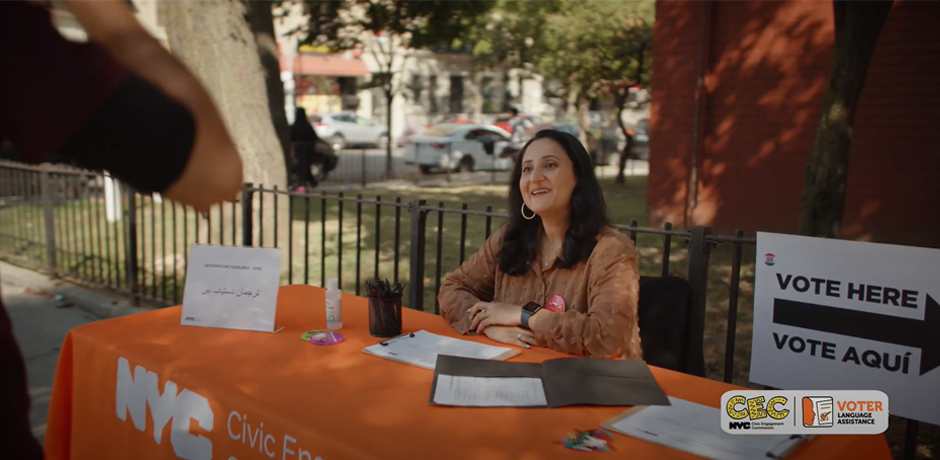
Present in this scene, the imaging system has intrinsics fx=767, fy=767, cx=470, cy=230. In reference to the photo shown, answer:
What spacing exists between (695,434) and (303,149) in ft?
50.5

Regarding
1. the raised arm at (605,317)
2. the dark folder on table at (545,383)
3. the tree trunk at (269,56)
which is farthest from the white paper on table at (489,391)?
the tree trunk at (269,56)

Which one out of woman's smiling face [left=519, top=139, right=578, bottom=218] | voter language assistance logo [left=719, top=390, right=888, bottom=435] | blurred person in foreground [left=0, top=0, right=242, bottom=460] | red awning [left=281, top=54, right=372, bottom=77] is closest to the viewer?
blurred person in foreground [left=0, top=0, right=242, bottom=460]

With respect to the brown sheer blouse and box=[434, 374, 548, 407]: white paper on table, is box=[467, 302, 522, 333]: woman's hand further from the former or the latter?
box=[434, 374, 548, 407]: white paper on table

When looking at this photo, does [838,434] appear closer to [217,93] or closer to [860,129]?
[217,93]

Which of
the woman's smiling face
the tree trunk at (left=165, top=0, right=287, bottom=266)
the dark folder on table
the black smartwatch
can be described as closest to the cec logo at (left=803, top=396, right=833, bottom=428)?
the dark folder on table

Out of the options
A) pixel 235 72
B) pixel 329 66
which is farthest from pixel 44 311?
pixel 329 66

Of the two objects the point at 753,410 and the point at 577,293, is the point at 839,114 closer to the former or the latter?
the point at 577,293

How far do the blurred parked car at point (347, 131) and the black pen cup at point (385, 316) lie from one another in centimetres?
2961

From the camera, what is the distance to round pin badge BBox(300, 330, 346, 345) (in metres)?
2.94

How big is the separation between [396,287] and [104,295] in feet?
18.7

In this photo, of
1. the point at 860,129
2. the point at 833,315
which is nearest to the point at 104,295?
the point at 833,315

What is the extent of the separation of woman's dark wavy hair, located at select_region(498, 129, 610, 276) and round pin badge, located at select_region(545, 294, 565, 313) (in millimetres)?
152

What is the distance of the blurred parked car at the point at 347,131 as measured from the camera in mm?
32562

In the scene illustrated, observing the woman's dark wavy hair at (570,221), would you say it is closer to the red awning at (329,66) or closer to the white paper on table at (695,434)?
the white paper on table at (695,434)
